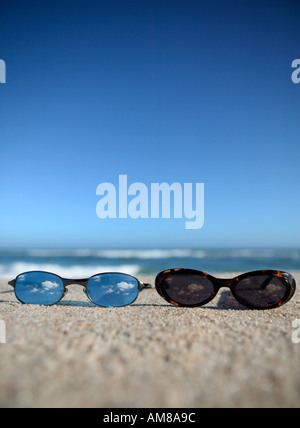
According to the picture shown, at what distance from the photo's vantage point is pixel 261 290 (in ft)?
8.19

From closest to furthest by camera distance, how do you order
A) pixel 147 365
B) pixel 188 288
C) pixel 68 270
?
pixel 147 365, pixel 188 288, pixel 68 270

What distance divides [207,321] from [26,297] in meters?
2.09

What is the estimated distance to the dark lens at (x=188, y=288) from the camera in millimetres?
2584

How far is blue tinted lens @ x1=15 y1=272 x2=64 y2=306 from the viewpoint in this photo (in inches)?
107

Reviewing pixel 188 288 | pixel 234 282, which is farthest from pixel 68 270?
pixel 234 282

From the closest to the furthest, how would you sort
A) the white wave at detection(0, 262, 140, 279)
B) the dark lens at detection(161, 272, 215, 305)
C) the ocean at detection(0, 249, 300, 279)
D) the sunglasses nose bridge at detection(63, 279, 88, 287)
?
the dark lens at detection(161, 272, 215, 305) < the sunglasses nose bridge at detection(63, 279, 88, 287) < the white wave at detection(0, 262, 140, 279) < the ocean at detection(0, 249, 300, 279)

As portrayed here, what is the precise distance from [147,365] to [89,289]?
1739 millimetres

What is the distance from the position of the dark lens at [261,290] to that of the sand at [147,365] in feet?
2.35

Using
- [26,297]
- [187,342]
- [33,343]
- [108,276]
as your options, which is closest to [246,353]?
[187,342]

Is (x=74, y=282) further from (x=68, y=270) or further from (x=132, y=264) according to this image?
(x=132, y=264)

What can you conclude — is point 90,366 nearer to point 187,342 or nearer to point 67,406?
point 67,406

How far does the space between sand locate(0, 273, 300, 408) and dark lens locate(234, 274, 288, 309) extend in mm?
716

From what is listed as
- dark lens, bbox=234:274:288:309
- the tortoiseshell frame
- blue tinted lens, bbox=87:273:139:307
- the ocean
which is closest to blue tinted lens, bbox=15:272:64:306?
blue tinted lens, bbox=87:273:139:307

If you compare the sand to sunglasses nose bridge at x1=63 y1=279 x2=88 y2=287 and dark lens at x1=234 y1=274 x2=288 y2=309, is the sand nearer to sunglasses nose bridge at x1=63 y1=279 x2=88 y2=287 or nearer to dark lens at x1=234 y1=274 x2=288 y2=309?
dark lens at x1=234 y1=274 x2=288 y2=309
